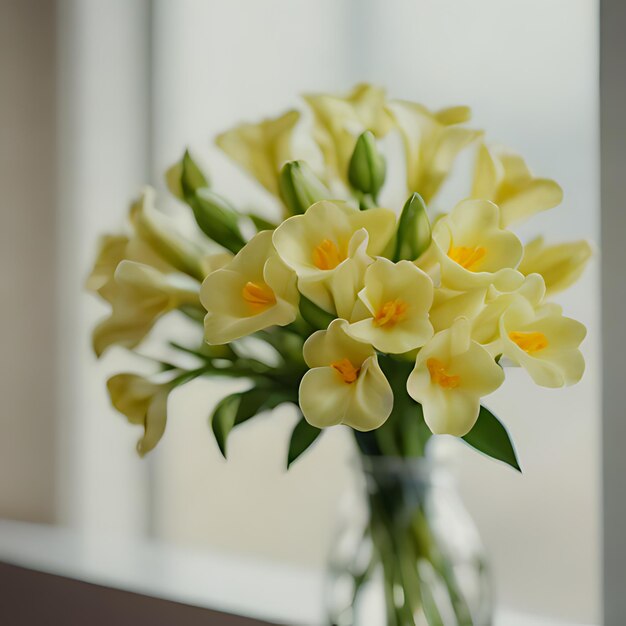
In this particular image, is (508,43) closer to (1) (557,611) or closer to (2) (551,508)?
(2) (551,508)

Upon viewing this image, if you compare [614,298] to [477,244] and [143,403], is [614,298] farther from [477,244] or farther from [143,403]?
[143,403]

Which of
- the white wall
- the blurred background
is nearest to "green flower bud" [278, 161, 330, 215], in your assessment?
the white wall

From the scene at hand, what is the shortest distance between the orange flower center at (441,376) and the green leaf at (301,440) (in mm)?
110

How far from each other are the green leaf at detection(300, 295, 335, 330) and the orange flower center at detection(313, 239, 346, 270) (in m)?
0.03

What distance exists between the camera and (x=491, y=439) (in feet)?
1.84

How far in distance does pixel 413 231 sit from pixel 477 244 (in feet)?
0.15

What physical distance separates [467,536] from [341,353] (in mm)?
232

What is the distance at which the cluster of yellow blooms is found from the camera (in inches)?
20.6

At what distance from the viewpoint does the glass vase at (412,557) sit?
2.07 feet

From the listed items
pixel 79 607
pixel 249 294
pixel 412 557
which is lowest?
pixel 79 607

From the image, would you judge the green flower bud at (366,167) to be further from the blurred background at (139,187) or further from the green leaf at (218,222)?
the blurred background at (139,187)

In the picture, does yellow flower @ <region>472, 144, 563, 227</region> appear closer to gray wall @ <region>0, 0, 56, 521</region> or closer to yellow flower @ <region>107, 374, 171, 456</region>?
yellow flower @ <region>107, 374, 171, 456</region>

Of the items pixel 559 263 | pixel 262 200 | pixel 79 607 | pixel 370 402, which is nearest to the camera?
pixel 370 402

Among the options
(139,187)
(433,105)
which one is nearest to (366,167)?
(433,105)
